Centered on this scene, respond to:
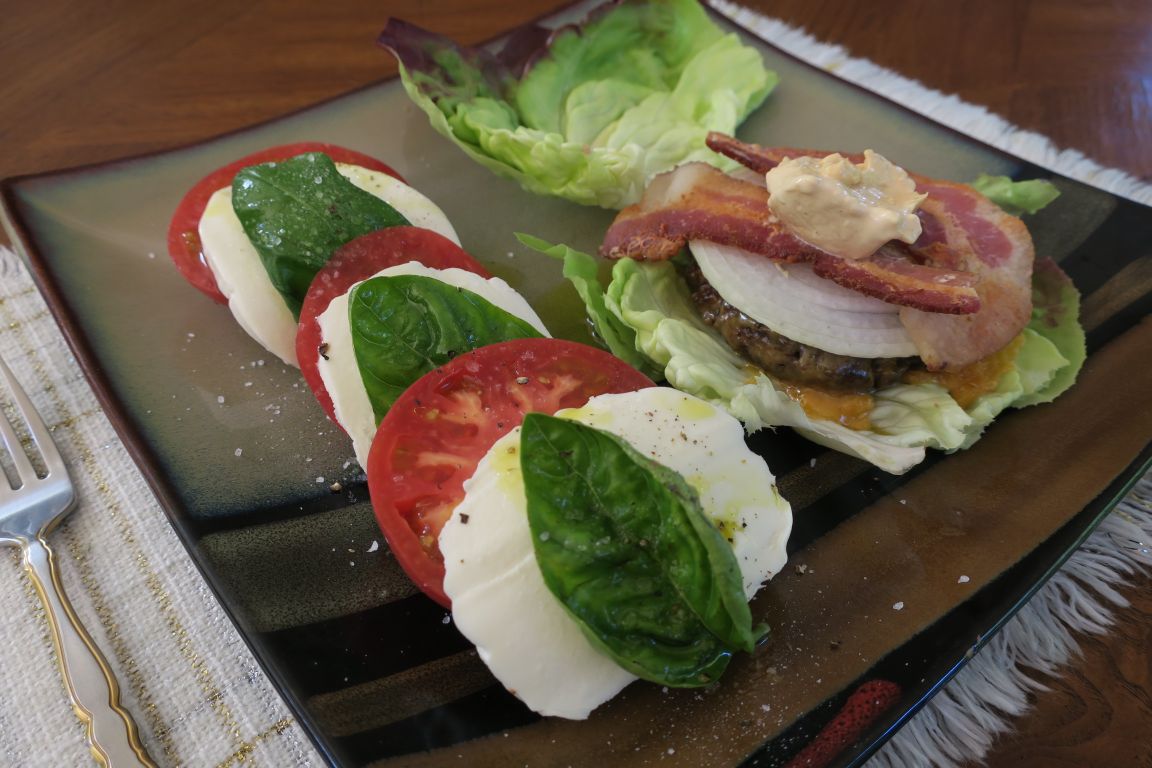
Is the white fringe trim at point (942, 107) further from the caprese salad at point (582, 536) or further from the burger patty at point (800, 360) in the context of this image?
the caprese salad at point (582, 536)

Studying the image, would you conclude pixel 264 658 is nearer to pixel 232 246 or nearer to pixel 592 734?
pixel 592 734

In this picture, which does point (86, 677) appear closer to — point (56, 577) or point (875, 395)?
point (56, 577)

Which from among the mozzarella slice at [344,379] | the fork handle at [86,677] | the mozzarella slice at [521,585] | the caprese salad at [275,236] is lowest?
the fork handle at [86,677]

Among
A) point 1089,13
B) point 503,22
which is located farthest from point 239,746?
point 1089,13

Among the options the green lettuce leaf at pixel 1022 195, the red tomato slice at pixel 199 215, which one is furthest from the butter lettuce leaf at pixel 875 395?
the red tomato slice at pixel 199 215

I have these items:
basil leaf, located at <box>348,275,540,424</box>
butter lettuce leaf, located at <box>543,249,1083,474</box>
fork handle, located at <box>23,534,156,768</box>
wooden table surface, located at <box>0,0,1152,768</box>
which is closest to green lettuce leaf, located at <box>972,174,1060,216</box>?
butter lettuce leaf, located at <box>543,249,1083,474</box>

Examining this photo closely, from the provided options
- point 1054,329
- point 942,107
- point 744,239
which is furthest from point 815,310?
point 942,107
